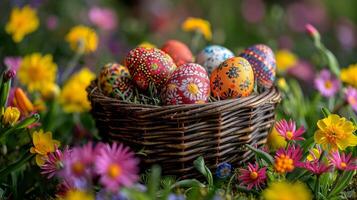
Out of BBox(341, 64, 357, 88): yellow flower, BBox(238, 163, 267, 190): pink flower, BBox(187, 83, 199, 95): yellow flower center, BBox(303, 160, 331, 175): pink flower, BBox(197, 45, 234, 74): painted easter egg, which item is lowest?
BBox(341, 64, 357, 88): yellow flower

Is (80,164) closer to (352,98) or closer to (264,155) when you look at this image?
(264,155)

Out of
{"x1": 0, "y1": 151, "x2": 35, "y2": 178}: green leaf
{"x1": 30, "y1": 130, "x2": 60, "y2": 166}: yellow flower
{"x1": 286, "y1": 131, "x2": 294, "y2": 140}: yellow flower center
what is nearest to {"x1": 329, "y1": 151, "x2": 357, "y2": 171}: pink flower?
{"x1": 286, "y1": 131, "x2": 294, "y2": 140}: yellow flower center

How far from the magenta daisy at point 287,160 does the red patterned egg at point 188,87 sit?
303 mm

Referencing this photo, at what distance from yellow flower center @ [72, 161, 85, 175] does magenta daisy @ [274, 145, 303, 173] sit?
1.78ft

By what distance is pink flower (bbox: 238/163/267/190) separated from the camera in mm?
1527

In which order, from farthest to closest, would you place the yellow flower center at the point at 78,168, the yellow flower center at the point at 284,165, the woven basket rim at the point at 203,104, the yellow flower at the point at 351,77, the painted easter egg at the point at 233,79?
the yellow flower at the point at 351,77 → the painted easter egg at the point at 233,79 → the woven basket rim at the point at 203,104 → the yellow flower center at the point at 284,165 → the yellow flower center at the point at 78,168

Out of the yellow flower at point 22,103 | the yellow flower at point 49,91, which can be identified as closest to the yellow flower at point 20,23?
the yellow flower at point 49,91

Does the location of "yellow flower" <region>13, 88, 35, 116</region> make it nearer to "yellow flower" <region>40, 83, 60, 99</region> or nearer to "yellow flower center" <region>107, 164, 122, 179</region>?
"yellow flower" <region>40, 83, 60, 99</region>

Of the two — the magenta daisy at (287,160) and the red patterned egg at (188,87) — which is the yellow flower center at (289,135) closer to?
the magenta daisy at (287,160)

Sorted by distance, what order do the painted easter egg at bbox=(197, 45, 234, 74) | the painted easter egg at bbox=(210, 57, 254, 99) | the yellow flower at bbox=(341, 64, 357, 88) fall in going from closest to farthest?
the painted easter egg at bbox=(210, 57, 254, 99), the painted easter egg at bbox=(197, 45, 234, 74), the yellow flower at bbox=(341, 64, 357, 88)

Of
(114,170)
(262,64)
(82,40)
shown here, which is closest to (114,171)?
(114,170)

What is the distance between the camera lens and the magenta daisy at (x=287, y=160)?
4.78 ft

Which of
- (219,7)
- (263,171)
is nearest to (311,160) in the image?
(263,171)

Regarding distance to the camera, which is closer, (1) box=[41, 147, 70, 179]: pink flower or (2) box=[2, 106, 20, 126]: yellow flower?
(1) box=[41, 147, 70, 179]: pink flower
